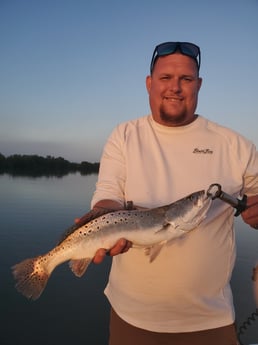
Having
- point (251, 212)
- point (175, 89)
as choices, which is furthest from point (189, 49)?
point (251, 212)

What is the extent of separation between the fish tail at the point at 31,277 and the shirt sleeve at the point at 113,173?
812 millimetres

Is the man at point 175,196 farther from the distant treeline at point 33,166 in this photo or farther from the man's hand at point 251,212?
the distant treeline at point 33,166

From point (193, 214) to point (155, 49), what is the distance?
6.09ft

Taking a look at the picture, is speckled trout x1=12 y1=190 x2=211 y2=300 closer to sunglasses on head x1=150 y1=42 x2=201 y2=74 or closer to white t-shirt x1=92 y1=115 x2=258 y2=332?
white t-shirt x1=92 y1=115 x2=258 y2=332

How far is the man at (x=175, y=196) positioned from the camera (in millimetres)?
3080

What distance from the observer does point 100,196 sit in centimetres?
331

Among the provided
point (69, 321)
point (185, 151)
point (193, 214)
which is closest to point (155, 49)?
point (185, 151)

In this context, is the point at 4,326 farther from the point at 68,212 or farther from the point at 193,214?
the point at 68,212

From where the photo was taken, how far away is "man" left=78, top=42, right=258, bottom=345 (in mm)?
3080

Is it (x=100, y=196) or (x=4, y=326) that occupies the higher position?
(x=100, y=196)

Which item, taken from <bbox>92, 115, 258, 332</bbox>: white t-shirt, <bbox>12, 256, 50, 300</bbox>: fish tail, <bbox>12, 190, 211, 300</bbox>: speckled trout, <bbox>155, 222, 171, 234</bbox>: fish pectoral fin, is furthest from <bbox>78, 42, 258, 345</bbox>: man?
<bbox>12, 256, 50, 300</bbox>: fish tail

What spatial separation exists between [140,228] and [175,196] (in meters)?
0.49

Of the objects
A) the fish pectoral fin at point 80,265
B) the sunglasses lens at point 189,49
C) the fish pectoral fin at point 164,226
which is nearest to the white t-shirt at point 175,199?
the fish pectoral fin at point 164,226

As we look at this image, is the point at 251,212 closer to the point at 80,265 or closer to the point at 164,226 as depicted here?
the point at 164,226
